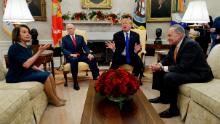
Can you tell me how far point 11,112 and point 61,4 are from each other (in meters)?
4.71

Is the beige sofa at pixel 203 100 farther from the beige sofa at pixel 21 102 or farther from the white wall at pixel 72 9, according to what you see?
the white wall at pixel 72 9

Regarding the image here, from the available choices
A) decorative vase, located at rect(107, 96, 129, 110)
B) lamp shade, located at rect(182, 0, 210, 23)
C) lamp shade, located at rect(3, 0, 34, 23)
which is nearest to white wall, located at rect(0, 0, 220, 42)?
lamp shade, located at rect(3, 0, 34, 23)

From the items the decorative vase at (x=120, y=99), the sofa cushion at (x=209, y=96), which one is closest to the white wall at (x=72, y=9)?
the sofa cushion at (x=209, y=96)

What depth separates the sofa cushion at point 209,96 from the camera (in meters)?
2.29

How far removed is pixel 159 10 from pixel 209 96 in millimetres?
4409

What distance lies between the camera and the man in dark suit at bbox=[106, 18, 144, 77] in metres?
4.57

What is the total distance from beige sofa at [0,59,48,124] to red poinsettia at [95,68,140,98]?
83 cm

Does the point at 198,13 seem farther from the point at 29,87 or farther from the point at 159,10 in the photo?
the point at 29,87

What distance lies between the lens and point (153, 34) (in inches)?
261

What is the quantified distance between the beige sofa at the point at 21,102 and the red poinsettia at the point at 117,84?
0.83 meters

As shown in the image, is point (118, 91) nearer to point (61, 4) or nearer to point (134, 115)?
point (134, 115)

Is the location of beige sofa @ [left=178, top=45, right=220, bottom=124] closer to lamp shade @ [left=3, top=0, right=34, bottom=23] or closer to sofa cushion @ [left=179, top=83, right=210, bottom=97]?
sofa cushion @ [left=179, top=83, right=210, bottom=97]

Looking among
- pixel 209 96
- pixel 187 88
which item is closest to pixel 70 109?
pixel 187 88

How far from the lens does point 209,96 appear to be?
8.00ft
